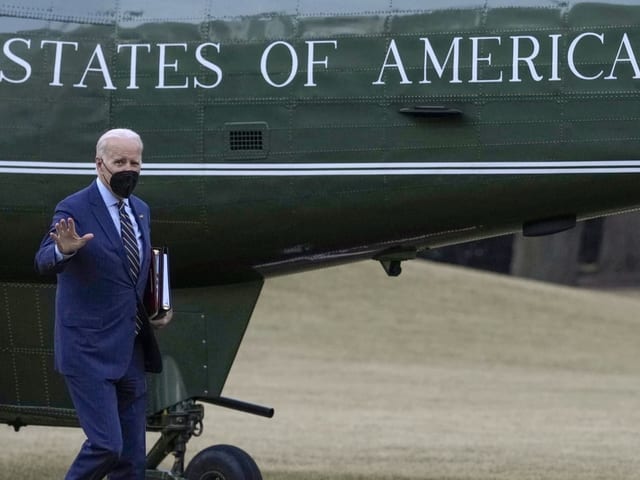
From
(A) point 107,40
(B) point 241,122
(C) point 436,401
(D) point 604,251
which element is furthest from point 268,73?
(D) point 604,251

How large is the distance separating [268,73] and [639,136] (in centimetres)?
207

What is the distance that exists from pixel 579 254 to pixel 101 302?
37.0 meters

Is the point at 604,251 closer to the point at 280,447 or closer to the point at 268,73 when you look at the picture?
the point at 280,447

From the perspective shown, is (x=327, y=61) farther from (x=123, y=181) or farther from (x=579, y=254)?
(x=579, y=254)

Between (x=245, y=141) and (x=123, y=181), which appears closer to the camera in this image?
(x=123, y=181)

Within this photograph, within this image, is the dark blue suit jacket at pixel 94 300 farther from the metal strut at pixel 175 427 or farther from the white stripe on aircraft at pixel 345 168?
the metal strut at pixel 175 427

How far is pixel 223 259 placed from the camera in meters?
8.91

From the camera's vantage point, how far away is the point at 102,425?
6.84m

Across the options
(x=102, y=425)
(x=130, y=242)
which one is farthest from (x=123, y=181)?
(x=102, y=425)

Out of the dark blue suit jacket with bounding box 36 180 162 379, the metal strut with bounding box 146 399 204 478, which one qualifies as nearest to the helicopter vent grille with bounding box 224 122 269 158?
the metal strut with bounding box 146 399 204 478

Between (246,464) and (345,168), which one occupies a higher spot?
(345,168)

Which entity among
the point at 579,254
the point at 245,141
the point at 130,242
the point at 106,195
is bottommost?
the point at 130,242

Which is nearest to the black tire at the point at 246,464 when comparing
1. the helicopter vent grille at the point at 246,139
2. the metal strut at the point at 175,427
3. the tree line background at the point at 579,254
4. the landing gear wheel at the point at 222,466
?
the landing gear wheel at the point at 222,466

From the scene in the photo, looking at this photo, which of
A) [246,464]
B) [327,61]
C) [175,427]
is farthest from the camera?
[175,427]
